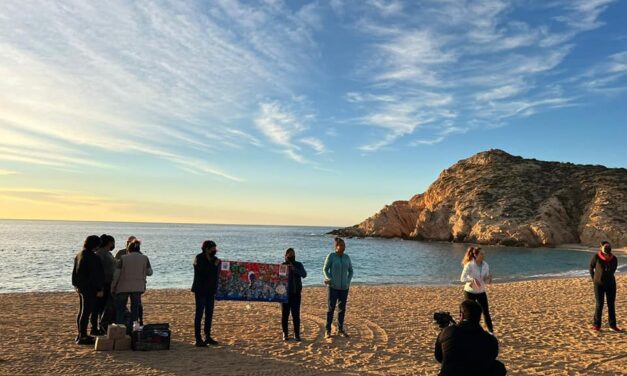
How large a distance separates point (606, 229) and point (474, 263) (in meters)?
74.6

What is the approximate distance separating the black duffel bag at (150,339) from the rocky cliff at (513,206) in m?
72.5

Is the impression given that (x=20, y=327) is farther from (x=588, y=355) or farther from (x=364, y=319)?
(x=588, y=355)

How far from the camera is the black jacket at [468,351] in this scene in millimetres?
3650

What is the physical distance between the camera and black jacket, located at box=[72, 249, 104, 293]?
8.18 meters

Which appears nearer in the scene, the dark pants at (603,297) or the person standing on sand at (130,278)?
the person standing on sand at (130,278)

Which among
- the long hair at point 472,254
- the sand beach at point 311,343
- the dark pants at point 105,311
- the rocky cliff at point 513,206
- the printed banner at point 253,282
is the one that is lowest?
the sand beach at point 311,343

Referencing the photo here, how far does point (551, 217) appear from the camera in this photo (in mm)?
75750

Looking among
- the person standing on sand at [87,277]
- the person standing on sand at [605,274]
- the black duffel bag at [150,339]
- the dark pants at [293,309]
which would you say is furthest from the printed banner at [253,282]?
the person standing on sand at [605,274]

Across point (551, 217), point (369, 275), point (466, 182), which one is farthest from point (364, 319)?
point (466, 182)

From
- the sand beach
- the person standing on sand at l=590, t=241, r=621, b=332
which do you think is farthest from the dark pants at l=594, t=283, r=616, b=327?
the sand beach

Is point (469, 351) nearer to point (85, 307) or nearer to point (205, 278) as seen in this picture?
point (205, 278)

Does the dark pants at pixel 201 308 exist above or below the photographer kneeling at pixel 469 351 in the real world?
below

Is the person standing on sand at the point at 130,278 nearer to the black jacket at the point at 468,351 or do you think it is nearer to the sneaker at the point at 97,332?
the sneaker at the point at 97,332

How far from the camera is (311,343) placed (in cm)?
923
